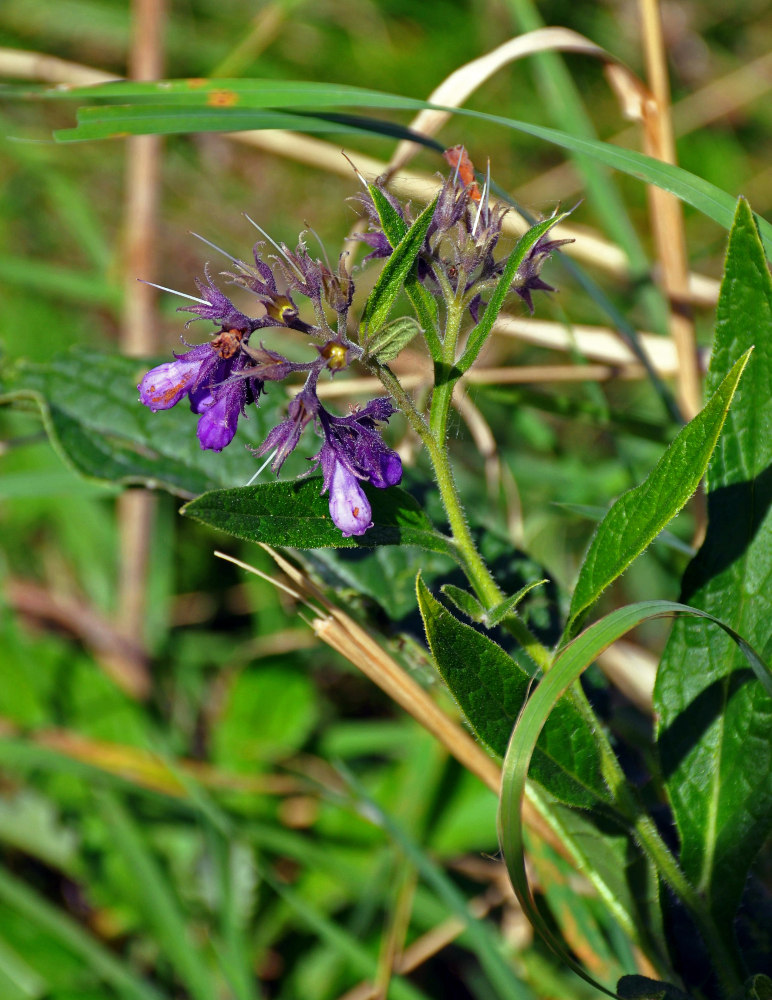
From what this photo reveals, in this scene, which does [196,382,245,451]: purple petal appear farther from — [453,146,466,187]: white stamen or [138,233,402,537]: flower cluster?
[453,146,466,187]: white stamen

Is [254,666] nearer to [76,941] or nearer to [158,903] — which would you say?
[158,903]

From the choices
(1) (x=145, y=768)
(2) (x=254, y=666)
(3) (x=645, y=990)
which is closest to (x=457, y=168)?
(3) (x=645, y=990)

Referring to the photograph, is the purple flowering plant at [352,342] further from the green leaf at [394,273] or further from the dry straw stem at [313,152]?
the dry straw stem at [313,152]

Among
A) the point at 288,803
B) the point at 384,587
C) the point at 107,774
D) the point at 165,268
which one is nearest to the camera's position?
the point at 384,587

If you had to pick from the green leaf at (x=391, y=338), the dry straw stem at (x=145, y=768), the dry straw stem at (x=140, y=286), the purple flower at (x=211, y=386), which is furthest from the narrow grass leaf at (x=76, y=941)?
the green leaf at (x=391, y=338)

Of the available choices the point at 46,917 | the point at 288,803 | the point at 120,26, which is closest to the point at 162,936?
the point at 46,917

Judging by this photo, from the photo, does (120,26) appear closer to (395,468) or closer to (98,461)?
(98,461)


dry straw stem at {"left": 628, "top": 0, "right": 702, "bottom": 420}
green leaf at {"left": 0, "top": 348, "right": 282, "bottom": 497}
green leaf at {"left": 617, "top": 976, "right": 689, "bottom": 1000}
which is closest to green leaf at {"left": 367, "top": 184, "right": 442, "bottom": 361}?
green leaf at {"left": 0, "top": 348, "right": 282, "bottom": 497}
